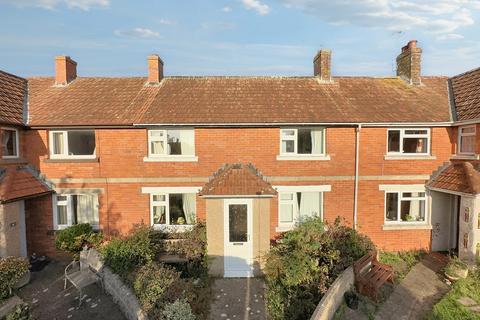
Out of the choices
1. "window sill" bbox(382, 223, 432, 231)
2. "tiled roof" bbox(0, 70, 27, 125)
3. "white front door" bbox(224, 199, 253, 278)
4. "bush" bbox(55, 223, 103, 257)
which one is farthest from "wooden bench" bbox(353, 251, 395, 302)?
"tiled roof" bbox(0, 70, 27, 125)

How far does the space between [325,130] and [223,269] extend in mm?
6986

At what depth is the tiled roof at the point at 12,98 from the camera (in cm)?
1124

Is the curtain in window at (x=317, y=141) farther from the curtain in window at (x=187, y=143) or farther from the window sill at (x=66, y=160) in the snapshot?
the window sill at (x=66, y=160)

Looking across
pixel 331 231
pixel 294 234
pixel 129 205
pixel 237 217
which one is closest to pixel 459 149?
pixel 331 231

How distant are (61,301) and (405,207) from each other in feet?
45.3

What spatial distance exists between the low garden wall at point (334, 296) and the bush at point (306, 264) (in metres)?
0.35

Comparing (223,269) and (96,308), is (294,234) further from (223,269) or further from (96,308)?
(96,308)

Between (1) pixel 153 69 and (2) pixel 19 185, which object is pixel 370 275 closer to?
(1) pixel 153 69

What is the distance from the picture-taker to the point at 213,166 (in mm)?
11938

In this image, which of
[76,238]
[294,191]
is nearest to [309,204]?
[294,191]

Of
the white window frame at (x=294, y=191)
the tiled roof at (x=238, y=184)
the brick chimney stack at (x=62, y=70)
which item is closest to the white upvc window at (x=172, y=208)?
the tiled roof at (x=238, y=184)

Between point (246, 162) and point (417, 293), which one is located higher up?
point (246, 162)

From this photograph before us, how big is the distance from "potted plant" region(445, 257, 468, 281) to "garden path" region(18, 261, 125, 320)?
1094 cm

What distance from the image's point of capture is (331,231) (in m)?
10.6
